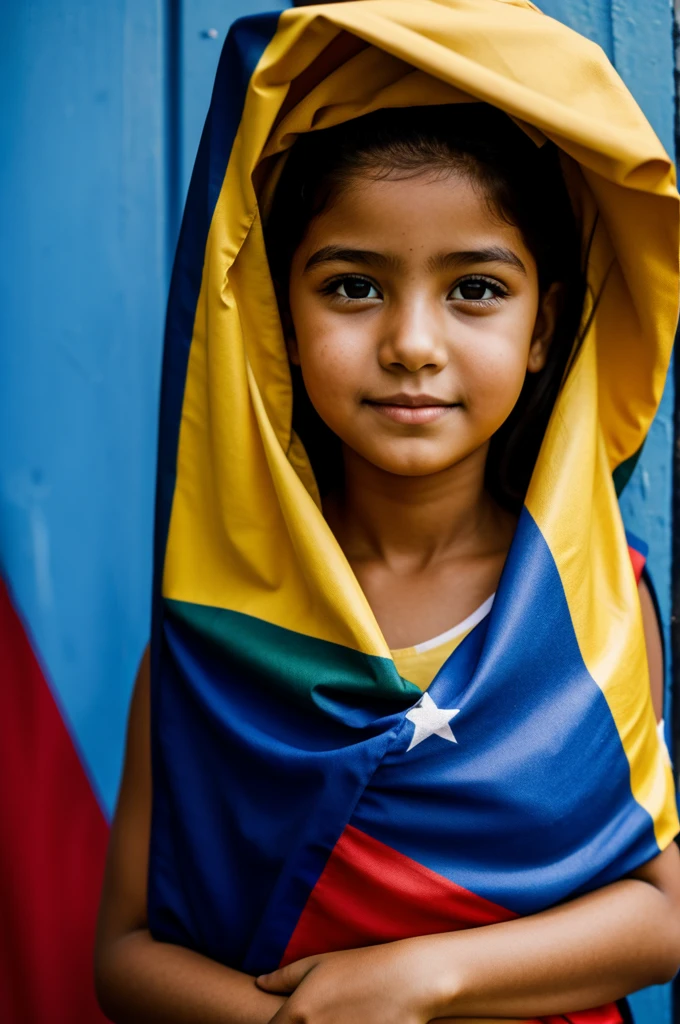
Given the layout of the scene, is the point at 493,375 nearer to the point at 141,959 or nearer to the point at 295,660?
the point at 295,660

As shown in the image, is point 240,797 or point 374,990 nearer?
point 374,990

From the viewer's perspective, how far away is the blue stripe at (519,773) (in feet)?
3.33

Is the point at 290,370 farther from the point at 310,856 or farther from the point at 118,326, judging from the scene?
the point at 310,856

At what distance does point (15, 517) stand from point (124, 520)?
17 cm

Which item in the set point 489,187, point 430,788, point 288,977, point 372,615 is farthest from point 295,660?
point 489,187

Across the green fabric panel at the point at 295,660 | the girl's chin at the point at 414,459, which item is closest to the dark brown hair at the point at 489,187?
the girl's chin at the point at 414,459

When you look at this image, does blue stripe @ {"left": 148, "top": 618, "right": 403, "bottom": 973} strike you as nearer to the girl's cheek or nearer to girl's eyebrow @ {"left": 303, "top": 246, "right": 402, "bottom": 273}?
the girl's cheek

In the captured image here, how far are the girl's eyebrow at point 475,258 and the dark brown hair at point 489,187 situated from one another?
0.05 metres

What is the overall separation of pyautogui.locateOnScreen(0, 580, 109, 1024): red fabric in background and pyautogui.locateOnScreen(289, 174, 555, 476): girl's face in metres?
0.75

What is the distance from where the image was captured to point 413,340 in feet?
3.36

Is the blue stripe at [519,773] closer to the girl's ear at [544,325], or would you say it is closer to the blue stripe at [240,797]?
the blue stripe at [240,797]

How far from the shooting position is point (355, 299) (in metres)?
1.10

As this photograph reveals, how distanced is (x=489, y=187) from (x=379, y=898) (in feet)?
2.47

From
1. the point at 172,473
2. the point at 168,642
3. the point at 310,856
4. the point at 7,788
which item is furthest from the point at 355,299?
the point at 7,788
